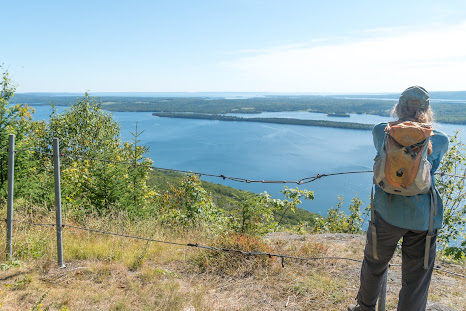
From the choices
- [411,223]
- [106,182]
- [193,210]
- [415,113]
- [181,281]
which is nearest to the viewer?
[411,223]

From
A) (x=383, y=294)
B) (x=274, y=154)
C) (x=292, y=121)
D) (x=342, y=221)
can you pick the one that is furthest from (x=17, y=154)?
(x=292, y=121)

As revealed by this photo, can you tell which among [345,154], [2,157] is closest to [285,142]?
[345,154]

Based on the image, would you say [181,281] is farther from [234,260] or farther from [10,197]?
[10,197]

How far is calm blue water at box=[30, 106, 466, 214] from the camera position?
41.0m

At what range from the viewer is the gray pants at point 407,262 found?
6.21 feet

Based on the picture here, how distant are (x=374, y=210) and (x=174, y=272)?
201 centimetres

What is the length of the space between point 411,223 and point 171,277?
6.98 ft

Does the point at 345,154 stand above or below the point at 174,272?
below

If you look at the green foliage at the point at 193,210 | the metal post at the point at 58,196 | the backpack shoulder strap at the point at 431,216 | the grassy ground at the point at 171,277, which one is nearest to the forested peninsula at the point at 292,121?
the green foliage at the point at 193,210

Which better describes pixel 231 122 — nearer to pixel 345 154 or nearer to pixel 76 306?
pixel 345 154

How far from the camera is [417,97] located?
6.23ft

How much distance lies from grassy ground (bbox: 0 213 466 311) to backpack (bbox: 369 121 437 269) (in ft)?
4.25

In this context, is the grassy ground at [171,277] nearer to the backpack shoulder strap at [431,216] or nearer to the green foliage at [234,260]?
the green foliage at [234,260]

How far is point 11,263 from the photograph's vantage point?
119 inches
